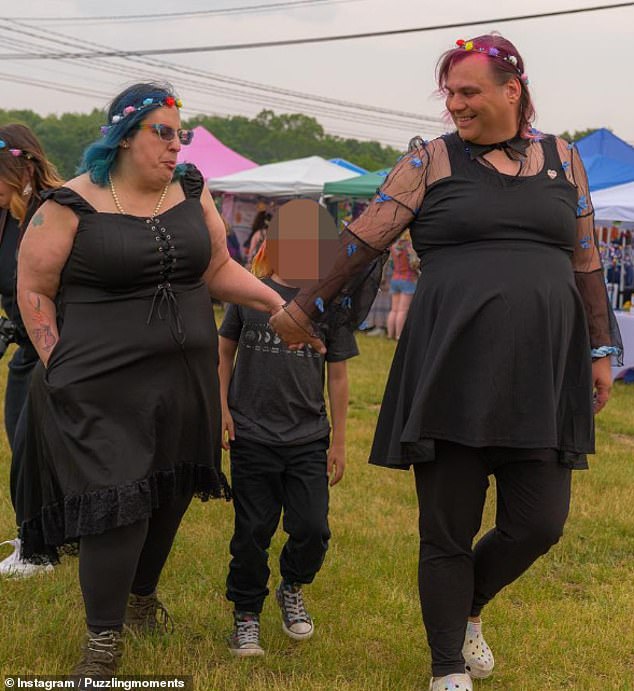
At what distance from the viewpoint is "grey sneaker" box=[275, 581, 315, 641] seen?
11.9ft

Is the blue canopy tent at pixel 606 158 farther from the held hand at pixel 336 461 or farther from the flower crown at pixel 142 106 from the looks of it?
the flower crown at pixel 142 106

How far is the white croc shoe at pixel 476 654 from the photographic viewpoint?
3.33 metres

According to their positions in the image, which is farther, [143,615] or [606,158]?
[606,158]

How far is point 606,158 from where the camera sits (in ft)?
45.3

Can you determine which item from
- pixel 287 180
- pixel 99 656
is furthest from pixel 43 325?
pixel 287 180

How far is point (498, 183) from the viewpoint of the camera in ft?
9.26

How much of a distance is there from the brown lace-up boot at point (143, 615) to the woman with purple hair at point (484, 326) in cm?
108

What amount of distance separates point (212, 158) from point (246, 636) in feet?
61.2

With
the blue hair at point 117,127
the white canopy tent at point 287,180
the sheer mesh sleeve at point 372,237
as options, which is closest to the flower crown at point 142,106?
the blue hair at point 117,127

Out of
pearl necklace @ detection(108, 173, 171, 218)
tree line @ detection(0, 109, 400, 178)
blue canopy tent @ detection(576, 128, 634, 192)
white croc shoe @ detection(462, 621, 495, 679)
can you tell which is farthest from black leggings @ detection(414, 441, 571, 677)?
tree line @ detection(0, 109, 400, 178)

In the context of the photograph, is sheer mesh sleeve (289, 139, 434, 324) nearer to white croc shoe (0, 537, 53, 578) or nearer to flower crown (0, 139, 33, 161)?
flower crown (0, 139, 33, 161)

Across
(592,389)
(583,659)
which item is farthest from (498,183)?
(583,659)

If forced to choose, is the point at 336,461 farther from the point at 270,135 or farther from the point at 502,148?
the point at 270,135

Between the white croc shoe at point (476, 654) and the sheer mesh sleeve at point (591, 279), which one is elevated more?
the sheer mesh sleeve at point (591, 279)
